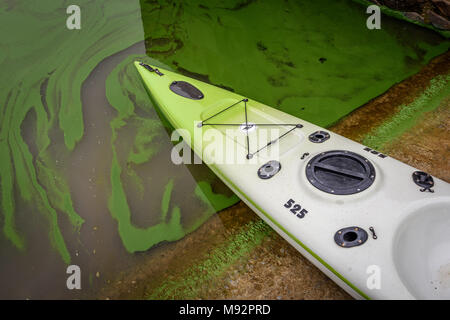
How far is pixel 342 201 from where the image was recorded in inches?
74.9

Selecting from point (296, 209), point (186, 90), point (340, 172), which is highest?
point (186, 90)

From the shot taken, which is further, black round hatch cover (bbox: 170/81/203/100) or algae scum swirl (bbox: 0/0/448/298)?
black round hatch cover (bbox: 170/81/203/100)

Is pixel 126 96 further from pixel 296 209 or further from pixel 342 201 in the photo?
pixel 342 201

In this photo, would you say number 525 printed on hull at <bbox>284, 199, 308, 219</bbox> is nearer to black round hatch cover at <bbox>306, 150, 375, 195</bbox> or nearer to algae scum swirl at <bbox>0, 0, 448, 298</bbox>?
black round hatch cover at <bbox>306, 150, 375, 195</bbox>

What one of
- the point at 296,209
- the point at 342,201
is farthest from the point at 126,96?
the point at 342,201

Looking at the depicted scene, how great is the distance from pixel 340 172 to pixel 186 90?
170cm

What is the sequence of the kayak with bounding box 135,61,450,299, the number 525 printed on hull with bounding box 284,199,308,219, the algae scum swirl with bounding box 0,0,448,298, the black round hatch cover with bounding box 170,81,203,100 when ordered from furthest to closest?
1. the black round hatch cover with bounding box 170,81,203,100
2. the algae scum swirl with bounding box 0,0,448,298
3. the number 525 printed on hull with bounding box 284,199,308,219
4. the kayak with bounding box 135,61,450,299

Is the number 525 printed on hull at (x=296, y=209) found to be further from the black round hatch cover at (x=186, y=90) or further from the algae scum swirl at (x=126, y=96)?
the black round hatch cover at (x=186, y=90)

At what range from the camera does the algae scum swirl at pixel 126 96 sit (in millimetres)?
2529

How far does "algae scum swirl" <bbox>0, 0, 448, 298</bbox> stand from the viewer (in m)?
2.53

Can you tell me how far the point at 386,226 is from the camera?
68.5 inches

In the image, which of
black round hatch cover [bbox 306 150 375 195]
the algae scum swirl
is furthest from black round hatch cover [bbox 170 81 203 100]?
black round hatch cover [bbox 306 150 375 195]

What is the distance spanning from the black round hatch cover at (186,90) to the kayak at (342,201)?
464mm
